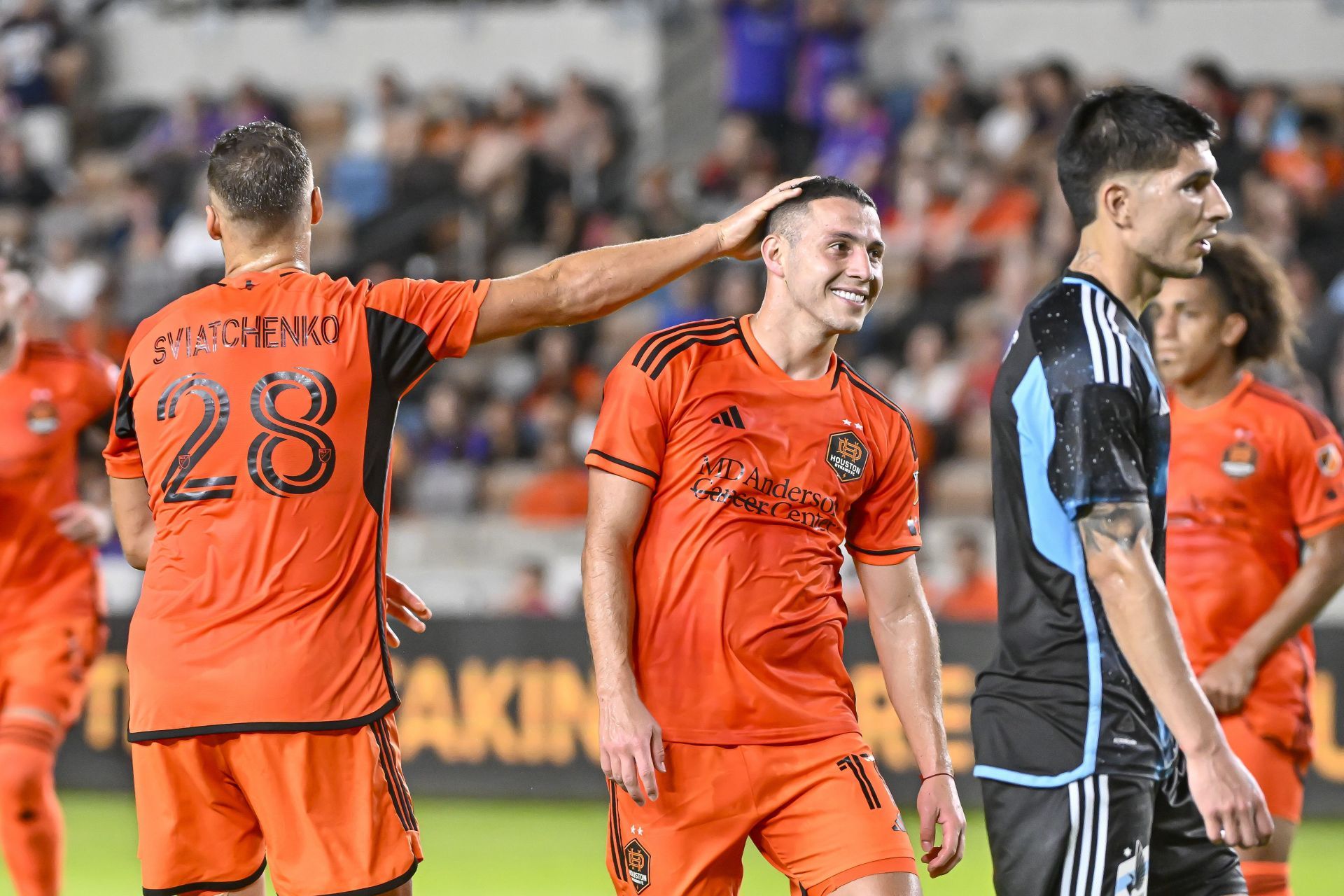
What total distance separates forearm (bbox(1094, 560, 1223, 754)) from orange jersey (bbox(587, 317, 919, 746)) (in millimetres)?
1073

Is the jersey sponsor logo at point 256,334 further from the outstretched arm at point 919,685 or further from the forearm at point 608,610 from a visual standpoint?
the outstretched arm at point 919,685

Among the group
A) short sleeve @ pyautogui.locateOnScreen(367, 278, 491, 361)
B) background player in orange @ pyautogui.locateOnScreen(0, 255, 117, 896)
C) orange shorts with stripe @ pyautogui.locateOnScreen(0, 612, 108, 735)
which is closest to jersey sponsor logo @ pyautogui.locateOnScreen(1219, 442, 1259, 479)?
short sleeve @ pyautogui.locateOnScreen(367, 278, 491, 361)

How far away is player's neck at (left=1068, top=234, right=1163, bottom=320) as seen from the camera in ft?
13.8

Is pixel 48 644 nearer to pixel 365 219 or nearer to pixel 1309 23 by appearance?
pixel 365 219

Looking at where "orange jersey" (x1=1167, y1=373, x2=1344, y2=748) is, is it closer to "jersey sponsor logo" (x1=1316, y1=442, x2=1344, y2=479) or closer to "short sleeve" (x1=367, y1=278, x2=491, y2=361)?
"jersey sponsor logo" (x1=1316, y1=442, x2=1344, y2=479)

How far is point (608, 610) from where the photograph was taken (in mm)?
4555

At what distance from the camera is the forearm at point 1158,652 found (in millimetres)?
3715

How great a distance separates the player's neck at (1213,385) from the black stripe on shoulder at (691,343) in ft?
6.43

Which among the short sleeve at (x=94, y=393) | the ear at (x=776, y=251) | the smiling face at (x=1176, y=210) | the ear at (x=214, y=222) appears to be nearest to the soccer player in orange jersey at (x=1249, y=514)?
the ear at (x=776, y=251)

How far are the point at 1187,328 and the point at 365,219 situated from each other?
12.1 metres

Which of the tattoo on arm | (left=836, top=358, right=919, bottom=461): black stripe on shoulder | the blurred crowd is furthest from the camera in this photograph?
the blurred crowd

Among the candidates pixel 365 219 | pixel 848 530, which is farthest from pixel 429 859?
pixel 365 219

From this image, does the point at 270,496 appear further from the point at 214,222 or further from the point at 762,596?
the point at 762,596

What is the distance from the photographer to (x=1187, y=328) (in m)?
5.95
